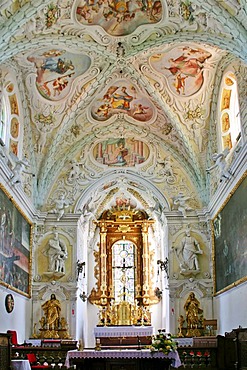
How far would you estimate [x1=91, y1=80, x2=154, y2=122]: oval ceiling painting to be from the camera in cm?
2360

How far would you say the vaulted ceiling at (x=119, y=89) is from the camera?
1780 cm

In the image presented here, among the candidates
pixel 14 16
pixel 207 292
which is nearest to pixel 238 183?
pixel 207 292

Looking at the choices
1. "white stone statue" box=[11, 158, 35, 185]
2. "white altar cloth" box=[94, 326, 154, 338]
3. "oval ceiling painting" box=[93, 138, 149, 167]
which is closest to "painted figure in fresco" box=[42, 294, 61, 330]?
"white altar cloth" box=[94, 326, 154, 338]

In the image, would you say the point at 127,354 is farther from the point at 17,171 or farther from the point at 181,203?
the point at 181,203

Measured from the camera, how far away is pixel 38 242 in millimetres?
25141

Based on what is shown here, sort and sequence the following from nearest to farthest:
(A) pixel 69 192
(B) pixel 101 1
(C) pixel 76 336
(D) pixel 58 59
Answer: (B) pixel 101 1
(D) pixel 58 59
(C) pixel 76 336
(A) pixel 69 192

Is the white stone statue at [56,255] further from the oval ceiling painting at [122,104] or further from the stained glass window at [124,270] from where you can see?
the stained glass window at [124,270]

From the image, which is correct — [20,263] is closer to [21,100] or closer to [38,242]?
[38,242]

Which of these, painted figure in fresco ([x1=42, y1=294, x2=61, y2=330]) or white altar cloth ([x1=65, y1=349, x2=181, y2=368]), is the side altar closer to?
painted figure in fresco ([x1=42, y1=294, x2=61, y2=330])

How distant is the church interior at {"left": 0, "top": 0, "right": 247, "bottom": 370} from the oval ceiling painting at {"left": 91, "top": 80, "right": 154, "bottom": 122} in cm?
7

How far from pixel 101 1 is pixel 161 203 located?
10.6 m

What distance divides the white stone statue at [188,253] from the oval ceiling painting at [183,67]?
652 cm

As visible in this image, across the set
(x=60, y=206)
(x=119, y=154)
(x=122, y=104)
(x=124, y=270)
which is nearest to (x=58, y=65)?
(x=122, y=104)

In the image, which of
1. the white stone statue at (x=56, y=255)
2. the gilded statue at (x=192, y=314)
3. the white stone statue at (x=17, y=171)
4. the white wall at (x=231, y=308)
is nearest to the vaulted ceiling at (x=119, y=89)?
the white stone statue at (x=56, y=255)
